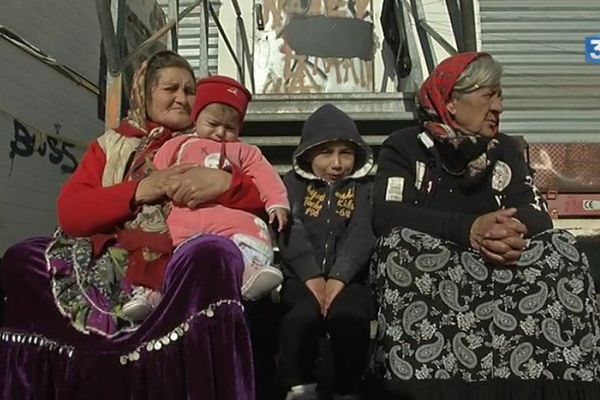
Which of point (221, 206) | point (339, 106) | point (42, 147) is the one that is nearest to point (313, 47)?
point (339, 106)

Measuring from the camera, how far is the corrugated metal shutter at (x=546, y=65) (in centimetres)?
615

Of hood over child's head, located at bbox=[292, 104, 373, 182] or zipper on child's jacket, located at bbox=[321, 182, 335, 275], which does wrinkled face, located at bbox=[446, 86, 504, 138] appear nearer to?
hood over child's head, located at bbox=[292, 104, 373, 182]

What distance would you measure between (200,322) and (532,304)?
3.39ft

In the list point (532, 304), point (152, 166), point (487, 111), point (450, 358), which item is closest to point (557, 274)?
point (532, 304)

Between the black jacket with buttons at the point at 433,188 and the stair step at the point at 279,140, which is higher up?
the stair step at the point at 279,140

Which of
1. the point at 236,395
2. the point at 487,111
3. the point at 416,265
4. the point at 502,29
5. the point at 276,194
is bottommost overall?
the point at 236,395

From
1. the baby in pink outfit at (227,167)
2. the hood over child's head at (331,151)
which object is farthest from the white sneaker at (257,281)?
the hood over child's head at (331,151)

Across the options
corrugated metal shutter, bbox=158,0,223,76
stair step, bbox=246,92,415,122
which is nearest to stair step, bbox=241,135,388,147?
stair step, bbox=246,92,415,122

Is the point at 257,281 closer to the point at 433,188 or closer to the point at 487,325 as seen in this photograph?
the point at 487,325

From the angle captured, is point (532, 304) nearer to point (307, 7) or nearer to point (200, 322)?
point (200, 322)

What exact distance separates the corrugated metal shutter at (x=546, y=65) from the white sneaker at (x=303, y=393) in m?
4.00

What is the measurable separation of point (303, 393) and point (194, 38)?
159 inches

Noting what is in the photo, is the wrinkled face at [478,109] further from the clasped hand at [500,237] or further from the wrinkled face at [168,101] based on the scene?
the wrinkled face at [168,101]

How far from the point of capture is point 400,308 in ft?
7.91
